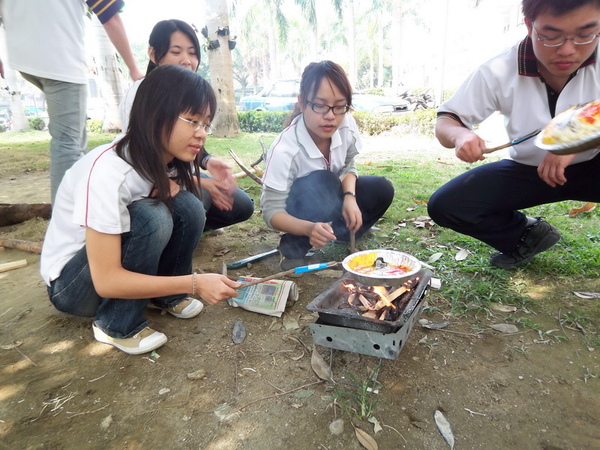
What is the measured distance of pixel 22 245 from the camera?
10.7 ft

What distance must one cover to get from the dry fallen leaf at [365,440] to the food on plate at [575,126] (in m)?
1.56

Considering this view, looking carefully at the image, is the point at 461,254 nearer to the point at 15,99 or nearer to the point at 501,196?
the point at 501,196

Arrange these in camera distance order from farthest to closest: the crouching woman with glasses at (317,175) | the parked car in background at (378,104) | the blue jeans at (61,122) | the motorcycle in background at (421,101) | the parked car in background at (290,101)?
the motorcycle in background at (421,101) → the parked car in background at (290,101) → the parked car in background at (378,104) → the blue jeans at (61,122) → the crouching woman with glasses at (317,175)

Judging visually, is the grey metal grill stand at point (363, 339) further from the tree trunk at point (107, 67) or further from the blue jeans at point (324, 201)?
the tree trunk at point (107, 67)

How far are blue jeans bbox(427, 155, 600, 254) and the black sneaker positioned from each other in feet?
0.14

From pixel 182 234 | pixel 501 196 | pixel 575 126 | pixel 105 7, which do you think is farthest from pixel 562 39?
pixel 105 7

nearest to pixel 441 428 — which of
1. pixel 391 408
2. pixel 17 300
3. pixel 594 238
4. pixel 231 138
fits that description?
pixel 391 408

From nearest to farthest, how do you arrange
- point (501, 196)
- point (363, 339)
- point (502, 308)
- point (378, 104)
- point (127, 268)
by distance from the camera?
point (363, 339) < point (127, 268) < point (502, 308) < point (501, 196) < point (378, 104)

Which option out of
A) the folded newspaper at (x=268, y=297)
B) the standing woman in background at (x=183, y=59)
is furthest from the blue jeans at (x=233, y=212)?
the folded newspaper at (x=268, y=297)

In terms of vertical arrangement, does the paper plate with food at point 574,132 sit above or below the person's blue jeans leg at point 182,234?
above

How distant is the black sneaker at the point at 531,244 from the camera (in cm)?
261

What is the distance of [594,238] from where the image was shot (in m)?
2.98

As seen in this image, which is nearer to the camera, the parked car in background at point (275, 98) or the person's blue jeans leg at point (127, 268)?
the person's blue jeans leg at point (127, 268)

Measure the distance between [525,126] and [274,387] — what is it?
6.90 feet
